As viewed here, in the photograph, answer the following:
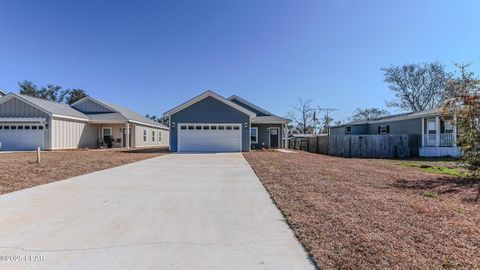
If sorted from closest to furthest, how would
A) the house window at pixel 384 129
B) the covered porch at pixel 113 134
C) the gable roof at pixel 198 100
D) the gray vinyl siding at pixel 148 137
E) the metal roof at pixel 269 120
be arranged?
the gable roof at pixel 198 100 → the metal roof at pixel 269 120 → the house window at pixel 384 129 → the covered porch at pixel 113 134 → the gray vinyl siding at pixel 148 137

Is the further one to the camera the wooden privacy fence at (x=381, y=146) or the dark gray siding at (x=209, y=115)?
the dark gray siding at (x=209, y=115)

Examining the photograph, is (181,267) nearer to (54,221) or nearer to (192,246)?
(192,246)

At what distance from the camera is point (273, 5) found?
16094 mm

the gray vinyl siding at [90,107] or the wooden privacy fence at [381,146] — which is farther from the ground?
the gray vinyl siding at [90,107]

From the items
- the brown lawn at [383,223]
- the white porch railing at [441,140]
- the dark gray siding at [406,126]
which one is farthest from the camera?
the dark gray siding at [406,126]

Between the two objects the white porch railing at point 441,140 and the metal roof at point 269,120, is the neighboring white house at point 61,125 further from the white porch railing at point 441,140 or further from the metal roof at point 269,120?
the white porch railing at point 441,140

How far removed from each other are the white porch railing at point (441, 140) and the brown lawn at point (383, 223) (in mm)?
13741

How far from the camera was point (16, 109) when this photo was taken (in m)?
24.7

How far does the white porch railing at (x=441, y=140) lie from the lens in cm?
2062

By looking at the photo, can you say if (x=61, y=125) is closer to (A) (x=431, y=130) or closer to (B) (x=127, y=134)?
(B) (x=127, y=134)

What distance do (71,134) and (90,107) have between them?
204 inches

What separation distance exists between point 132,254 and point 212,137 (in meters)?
20.6

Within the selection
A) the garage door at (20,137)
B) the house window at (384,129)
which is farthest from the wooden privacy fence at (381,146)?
the garage door at (20,137)

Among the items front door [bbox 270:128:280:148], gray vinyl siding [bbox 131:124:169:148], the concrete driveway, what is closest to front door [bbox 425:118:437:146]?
front door [bbox 270:128:280:148]
